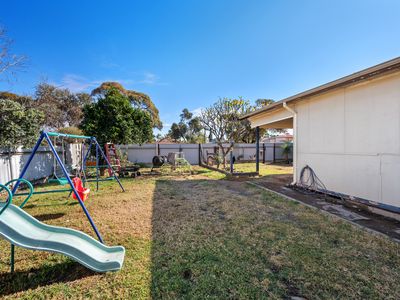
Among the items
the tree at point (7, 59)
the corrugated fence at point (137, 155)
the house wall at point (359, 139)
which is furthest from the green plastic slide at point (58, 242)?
the tree at point (7, 59)

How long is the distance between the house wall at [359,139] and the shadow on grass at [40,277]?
5205 millimetres

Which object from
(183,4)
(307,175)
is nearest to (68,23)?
(183,4)

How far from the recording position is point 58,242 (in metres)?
1.96

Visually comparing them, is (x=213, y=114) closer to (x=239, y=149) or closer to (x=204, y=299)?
(x=239, y=149)

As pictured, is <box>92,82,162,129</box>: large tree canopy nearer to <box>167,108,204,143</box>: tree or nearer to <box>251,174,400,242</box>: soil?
<box>167,108,204,143</box>: tree

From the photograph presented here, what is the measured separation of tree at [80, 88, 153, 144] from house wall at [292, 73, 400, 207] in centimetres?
729

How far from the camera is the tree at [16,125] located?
5.72 metres

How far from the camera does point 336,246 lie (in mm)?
2566

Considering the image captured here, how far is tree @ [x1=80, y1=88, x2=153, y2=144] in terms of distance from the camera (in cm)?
833

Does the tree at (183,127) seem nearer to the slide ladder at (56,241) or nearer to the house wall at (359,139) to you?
the house wall at (359,139)

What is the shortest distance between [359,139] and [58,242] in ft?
18.4

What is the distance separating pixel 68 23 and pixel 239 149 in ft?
41.8

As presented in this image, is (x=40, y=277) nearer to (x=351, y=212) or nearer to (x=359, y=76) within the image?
(x=351, y=212)

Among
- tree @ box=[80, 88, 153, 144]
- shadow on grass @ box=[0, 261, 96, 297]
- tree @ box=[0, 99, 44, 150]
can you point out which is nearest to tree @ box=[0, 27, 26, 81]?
tree @ box=[0, 99, 44, 150]
